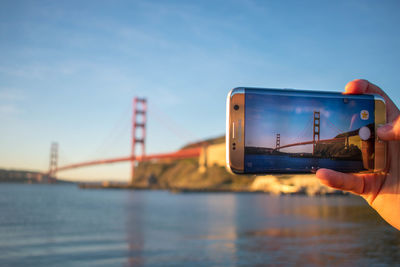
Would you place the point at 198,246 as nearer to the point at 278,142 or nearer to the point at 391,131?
the point at 278,142

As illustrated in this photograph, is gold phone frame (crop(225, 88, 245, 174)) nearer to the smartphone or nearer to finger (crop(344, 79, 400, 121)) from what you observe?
the smartphone

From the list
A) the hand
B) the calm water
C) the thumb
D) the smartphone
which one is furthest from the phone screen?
the calm water

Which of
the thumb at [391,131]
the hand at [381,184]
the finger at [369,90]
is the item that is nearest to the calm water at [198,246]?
the finger at [369,90]

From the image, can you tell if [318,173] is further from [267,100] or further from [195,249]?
[195,249]

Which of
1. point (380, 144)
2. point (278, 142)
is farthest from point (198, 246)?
point (380, 144)

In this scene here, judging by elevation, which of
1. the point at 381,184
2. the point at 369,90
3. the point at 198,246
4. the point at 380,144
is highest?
the point at 369,90

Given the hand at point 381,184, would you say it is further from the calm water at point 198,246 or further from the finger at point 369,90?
the calm water at point 198,246
